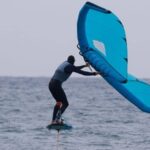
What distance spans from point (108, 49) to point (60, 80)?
4.29 feet

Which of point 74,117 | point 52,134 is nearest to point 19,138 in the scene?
point 52,134

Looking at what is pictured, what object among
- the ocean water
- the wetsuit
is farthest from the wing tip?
the ocean water

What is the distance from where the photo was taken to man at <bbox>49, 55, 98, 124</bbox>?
1869cm

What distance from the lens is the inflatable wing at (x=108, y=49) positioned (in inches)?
735

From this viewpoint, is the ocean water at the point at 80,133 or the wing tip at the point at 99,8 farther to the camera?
the ocean water at the point at 80,133

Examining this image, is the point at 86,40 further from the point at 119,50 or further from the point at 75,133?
the point at 75,133

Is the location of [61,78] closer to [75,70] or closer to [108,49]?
[75,70]

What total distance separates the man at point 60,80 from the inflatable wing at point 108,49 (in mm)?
369

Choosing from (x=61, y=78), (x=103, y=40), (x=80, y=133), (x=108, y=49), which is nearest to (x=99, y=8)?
(x=103, y=40)

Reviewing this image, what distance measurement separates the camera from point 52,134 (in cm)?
4241

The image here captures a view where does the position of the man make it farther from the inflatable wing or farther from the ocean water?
the ocean water

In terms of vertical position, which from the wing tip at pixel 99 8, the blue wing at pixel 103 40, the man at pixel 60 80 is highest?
the wing tip at pixel 99 8

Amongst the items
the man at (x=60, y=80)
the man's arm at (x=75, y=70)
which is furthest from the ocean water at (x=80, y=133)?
the man's arm at (x=75, y=70)

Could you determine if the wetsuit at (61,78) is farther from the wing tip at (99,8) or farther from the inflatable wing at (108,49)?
the wing tip at (99,8)
